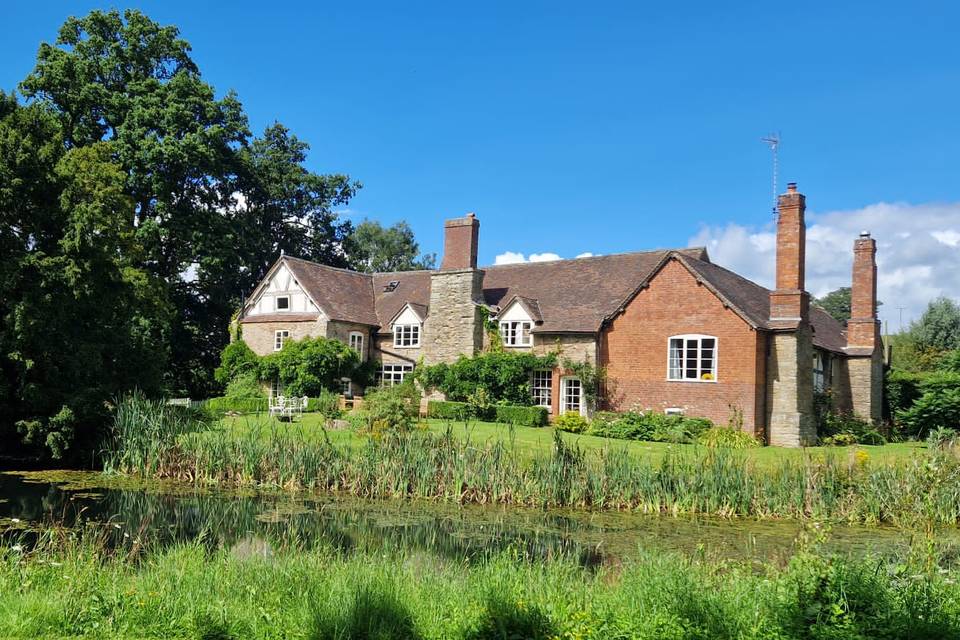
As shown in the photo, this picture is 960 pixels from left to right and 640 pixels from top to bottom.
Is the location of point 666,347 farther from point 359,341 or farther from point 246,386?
point 246,386

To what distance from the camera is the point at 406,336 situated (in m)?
32.5

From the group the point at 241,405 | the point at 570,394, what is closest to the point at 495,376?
the point at 570,394

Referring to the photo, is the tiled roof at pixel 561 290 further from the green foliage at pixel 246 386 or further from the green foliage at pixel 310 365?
the green foliage at pixel 246 386

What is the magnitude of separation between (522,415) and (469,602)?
64.1 feet

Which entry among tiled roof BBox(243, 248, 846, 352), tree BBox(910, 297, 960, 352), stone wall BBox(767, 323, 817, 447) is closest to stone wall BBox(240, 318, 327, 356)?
tiled roof BBox(243, 248, 846, 352)

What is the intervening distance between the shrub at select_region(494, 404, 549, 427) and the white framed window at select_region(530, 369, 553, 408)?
5.25ft

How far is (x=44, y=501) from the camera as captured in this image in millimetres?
13383

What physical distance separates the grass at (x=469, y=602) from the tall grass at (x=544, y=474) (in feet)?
19.7

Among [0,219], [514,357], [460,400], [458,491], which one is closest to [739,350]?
[514,357]

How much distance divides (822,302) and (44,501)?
8154 centimetres

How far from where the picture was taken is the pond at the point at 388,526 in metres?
10.7

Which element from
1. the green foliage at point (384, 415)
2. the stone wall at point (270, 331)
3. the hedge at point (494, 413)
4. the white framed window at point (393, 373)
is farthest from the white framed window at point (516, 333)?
the green foliage at point (384, 415)

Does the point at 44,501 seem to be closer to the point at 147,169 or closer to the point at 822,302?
the point at 147,169

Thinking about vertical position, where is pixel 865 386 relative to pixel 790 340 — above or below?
below
